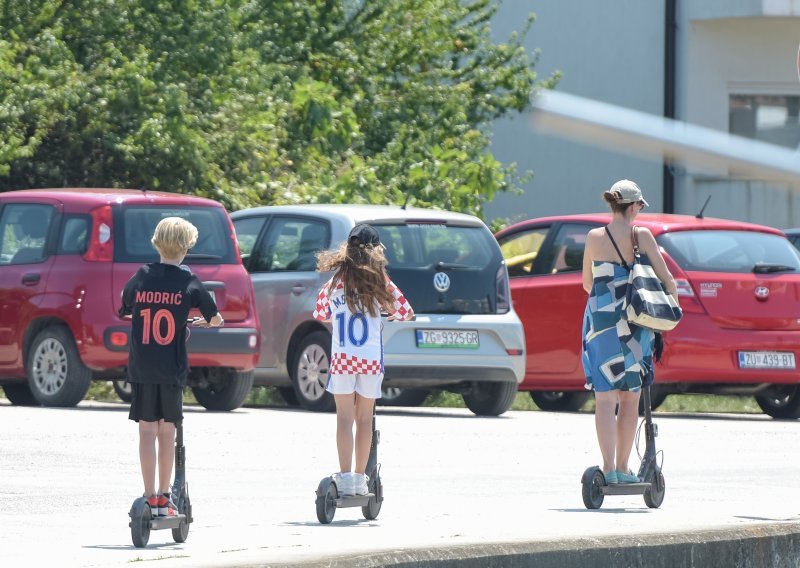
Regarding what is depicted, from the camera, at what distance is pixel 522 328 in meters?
14.7

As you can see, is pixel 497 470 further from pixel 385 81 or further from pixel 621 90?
pixel 621 90

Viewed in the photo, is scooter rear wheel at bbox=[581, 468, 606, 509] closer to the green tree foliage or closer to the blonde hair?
the blonde hair

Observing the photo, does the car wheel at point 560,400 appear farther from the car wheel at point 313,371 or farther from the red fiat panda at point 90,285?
the red fiat panda at point 90,285

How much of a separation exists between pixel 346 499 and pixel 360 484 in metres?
0.12

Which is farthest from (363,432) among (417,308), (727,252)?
(727,252)

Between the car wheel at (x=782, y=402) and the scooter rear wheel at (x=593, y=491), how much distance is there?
22.5ft

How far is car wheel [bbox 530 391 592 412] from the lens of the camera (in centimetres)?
1644

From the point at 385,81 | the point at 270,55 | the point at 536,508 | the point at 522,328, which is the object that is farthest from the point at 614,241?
the point at 385,81

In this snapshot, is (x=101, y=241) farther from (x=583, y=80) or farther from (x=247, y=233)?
(x=583, y=80)

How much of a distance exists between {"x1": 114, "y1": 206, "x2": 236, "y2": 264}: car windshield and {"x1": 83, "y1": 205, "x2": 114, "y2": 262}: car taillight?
4 centimetres

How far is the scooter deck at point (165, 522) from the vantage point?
279 inches

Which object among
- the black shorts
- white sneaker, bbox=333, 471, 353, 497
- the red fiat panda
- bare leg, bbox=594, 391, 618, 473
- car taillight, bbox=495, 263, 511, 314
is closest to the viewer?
the black shorts

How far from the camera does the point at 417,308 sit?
14.3 meters

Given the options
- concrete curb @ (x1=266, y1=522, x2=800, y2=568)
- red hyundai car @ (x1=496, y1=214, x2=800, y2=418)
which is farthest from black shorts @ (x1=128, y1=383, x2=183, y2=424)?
red hyundai car @ (x1=496, y1=214, x2=800, y2=418)
